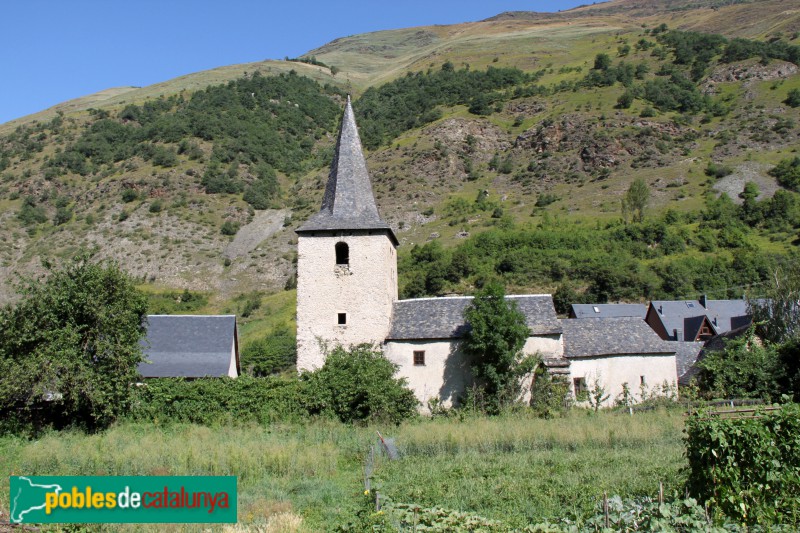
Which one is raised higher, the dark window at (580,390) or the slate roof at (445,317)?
the slate roof at (445,317)

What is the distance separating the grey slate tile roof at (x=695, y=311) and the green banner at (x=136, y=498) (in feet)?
163

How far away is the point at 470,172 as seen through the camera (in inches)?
3836

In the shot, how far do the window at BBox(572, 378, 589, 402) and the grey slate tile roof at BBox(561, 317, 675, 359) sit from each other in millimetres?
1088

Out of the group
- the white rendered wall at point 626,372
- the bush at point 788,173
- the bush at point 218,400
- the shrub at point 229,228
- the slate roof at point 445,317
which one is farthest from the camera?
the shrub at point 229,228

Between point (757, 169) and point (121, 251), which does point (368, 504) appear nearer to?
point (121, 251)

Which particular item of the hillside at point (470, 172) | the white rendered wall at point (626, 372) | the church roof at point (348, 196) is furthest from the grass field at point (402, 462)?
the hillside at point (470, 172)

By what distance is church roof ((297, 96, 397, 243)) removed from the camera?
27.2 meters

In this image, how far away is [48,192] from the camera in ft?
312

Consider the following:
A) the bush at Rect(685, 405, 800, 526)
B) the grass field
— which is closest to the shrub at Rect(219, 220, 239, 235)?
the grass field

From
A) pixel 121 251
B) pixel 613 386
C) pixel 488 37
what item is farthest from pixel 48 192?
pixel 488 37

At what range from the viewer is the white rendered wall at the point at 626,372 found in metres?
28.0

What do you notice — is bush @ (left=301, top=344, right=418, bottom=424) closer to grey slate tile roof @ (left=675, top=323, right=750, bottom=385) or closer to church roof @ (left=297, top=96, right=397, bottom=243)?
church roof @ (left=297, top=96, right=397, bottom=243)

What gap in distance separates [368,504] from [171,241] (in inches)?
3068

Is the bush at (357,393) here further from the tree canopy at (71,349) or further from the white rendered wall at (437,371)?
the tree canopy at (71,349)
